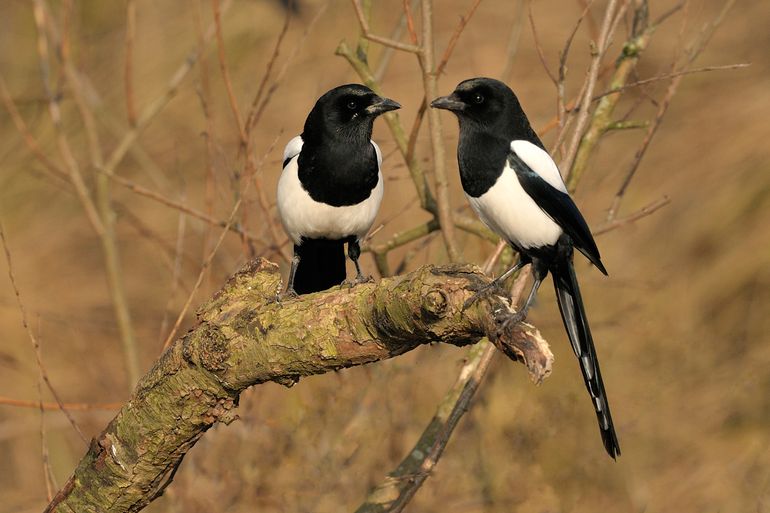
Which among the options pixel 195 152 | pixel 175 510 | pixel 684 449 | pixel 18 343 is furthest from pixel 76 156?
pixel 684 449

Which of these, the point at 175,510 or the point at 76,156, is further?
the point at 76,156

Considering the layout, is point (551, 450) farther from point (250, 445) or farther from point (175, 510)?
point (175, 510)

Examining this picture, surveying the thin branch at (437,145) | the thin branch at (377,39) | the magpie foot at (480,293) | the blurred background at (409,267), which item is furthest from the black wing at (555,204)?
the blurred background at (409,267)

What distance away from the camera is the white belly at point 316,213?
3.58 meters

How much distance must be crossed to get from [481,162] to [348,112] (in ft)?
1.79

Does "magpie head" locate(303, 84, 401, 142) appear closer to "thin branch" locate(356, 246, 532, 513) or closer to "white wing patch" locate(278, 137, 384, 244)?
"white wing patch" locate(278, 137, 384, 244)

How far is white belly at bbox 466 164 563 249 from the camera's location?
3.22 m

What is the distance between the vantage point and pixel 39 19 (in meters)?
4.26

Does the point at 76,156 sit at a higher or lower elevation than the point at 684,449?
higher

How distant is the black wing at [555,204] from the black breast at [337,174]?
0.54 metres

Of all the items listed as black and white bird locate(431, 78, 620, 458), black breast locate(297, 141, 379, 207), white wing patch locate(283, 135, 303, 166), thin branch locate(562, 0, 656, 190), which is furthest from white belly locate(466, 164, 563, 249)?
white wing patch locate(283, 135, 303, 166)

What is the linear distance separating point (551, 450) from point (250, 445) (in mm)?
1663

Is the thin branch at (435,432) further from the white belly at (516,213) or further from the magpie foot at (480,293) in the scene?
the magpie foot at (480,293)

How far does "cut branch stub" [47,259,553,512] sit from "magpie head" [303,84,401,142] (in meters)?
0.66
